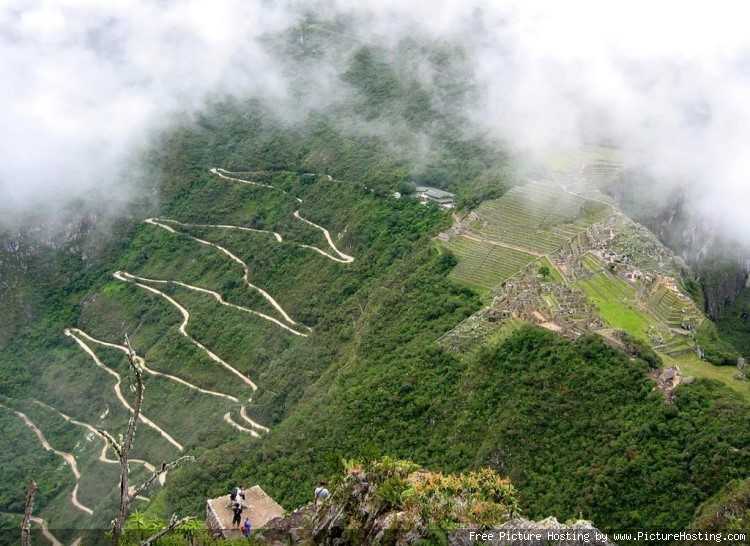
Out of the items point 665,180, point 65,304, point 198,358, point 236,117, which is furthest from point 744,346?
point 236,117

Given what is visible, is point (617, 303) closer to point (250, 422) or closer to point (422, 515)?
point (250, 422)

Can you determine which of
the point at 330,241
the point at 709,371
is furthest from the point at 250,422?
the point at 709,371

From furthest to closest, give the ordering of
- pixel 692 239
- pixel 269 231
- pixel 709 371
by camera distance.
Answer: pixel 269 231 → pixel 692 239 → pixel 709 371

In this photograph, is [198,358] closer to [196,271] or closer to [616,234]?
[196,271]

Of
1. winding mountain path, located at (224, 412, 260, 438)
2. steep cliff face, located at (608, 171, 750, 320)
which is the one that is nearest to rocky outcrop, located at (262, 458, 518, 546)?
steep cliff face, located at (608, 171, 750, 320)

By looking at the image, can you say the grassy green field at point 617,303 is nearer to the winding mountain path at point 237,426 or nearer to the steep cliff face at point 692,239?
the steep cliff face at point 692,239

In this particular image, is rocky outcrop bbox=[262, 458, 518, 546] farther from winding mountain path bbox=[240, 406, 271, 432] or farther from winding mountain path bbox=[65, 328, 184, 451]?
winding mountain path bbox=[65, 328, 184, 451]
